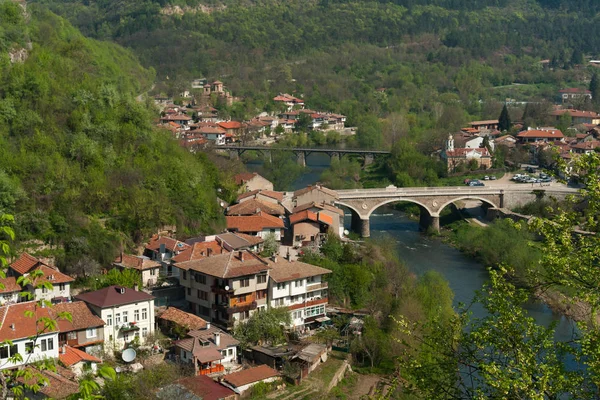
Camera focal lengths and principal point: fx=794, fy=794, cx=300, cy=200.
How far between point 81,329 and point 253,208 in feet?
37.0

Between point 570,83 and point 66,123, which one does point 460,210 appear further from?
point 570,83

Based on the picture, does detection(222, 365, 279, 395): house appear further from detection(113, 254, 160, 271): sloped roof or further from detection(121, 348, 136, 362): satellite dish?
detection(113, 254, 160, 271): sloped roof

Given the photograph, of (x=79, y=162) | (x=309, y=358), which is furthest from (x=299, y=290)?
(x=79, y=162)

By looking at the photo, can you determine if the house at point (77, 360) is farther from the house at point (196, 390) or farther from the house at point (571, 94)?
the house at point (571, 94)

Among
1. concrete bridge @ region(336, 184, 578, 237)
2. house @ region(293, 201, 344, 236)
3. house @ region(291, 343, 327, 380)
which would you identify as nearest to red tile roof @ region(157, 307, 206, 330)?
house @ region(291, 343, 327, 380)

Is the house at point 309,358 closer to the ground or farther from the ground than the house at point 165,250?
closer to the ground

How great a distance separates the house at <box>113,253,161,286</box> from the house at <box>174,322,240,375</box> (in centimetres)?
357

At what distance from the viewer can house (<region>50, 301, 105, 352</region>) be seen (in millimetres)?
15773

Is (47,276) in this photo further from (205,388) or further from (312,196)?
(312,196)

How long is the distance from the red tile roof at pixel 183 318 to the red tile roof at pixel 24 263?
3.34 m

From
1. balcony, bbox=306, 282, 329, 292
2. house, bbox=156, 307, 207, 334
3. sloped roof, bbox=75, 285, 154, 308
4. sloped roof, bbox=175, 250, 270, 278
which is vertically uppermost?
sloped roof, bbox=175, 250, 270, 278

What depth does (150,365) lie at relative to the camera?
603 inches

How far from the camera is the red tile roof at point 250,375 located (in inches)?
603

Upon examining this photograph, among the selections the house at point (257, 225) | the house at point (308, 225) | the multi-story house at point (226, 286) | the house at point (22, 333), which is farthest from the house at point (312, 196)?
the house at point (22, 333)
